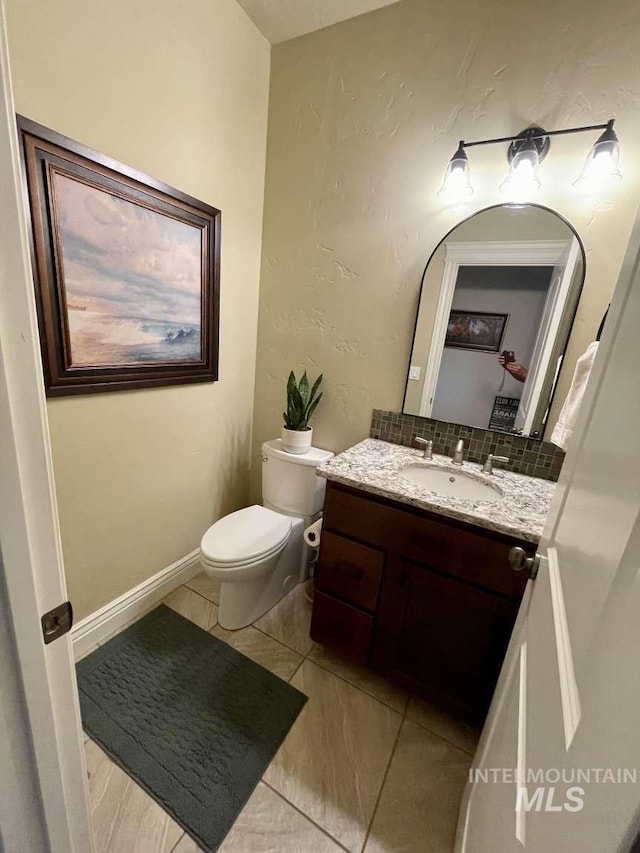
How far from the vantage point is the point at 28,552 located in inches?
17.6

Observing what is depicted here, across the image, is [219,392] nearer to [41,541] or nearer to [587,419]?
[41,541]

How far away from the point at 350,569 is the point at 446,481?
55 centimetres

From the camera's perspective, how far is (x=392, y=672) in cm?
130

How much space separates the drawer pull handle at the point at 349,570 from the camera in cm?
130

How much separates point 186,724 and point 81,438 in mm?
1091

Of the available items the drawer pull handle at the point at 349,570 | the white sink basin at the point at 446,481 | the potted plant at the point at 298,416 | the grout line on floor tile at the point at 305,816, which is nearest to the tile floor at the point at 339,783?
the grout line on floor tile at the point at 305,816

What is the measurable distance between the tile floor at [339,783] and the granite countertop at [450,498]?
2.77 ft

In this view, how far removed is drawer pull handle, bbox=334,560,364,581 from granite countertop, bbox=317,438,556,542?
321mm

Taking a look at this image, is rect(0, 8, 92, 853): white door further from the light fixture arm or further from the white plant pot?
the light fixture arm

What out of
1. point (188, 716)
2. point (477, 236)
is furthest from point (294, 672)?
point (477, 236)

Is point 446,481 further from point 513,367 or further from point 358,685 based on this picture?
point 358,685

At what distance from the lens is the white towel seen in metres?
1.17

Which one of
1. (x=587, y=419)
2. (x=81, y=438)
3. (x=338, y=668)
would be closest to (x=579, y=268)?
(x=587, y=419)

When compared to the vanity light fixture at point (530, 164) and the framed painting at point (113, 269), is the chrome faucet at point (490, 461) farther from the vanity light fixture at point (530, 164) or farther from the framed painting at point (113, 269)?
the framed painting at point (113, 269)
